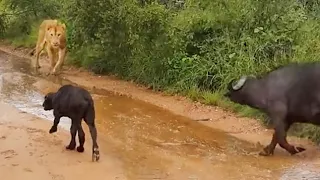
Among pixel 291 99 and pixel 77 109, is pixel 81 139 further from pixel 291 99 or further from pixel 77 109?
pixel 291 99

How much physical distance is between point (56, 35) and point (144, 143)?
7144 millimetres

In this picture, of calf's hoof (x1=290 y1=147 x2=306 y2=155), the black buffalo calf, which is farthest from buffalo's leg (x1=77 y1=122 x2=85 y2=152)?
calf's hoof (x1=290 y1=147 x2=306 y2=155)

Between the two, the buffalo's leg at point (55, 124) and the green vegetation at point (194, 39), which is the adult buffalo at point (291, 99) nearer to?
the green vegetation at point (194, 39)

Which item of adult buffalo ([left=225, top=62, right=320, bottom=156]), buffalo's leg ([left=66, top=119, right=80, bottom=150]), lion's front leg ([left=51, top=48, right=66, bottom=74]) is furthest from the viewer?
lion's front leg ([left=51, top=48, right=66, bottom=74])

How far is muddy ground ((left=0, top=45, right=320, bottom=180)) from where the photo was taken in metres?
8.36

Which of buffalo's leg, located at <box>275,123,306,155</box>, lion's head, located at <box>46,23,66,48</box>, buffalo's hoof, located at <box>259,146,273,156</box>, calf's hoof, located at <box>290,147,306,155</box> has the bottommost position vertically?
buffalo's hoof, located at <box>259,146,273,156</box>

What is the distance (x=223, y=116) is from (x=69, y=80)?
4.59 m

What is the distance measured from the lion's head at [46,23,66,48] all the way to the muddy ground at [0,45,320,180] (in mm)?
2512

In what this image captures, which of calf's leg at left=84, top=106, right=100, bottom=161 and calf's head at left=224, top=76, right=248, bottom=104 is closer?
calf's leg at left=84, top=106, right=100, bottom=161

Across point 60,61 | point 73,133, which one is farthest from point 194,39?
→ point 73,133

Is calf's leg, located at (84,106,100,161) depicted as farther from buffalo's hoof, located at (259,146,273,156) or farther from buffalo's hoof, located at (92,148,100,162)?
buffalo's hoof, located at (259,146,273,156)

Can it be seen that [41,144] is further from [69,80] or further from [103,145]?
[69,80]

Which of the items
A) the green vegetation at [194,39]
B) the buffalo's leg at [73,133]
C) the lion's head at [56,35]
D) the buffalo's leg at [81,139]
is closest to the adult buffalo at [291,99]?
the green vegetation at [194,39]

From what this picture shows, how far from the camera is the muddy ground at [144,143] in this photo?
8.36m
